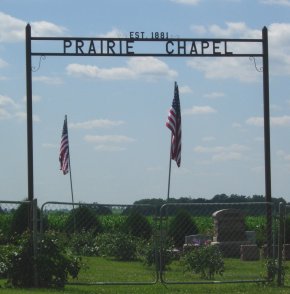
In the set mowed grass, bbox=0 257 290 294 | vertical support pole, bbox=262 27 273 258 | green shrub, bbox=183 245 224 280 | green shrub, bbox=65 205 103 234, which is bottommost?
mowed grass, bbox=0 257 290 294

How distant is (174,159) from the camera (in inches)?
1007

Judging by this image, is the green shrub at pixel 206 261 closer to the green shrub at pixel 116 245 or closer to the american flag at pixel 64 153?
the green shrub at pixel 116 245

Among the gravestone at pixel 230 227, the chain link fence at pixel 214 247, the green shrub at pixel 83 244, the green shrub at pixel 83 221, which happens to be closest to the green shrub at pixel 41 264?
the green shrub at pixel 83 244

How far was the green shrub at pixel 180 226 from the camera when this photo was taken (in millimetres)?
26922

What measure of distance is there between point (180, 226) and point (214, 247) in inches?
450

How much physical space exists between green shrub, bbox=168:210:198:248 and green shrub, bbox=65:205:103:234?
604 cm

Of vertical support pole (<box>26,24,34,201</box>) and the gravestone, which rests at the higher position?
vertical support pole (<box>26,24,34,201</box>)

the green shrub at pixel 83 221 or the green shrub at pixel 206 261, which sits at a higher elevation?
the green shrub at pixel 83 221

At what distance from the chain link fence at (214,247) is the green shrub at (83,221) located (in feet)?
5.50

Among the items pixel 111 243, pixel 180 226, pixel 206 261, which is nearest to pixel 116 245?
pixel 111 243

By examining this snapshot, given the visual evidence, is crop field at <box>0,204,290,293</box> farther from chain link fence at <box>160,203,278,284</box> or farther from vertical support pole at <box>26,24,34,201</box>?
vertical support pole at <box>26,24,34,201</box>

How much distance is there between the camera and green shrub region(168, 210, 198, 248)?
26.9 metres

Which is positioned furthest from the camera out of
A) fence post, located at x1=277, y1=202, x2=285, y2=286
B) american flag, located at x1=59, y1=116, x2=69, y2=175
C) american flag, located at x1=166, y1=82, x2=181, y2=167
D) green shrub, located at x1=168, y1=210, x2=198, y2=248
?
american flag, located at x1=59, y1=116, x2=69, y2=175

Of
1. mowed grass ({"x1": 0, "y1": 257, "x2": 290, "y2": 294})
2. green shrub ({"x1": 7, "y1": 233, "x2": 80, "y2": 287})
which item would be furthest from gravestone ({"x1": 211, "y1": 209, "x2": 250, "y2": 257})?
green shrub ({"x1": 7, "y1": 233, "x2": 80, "y2": 287})
